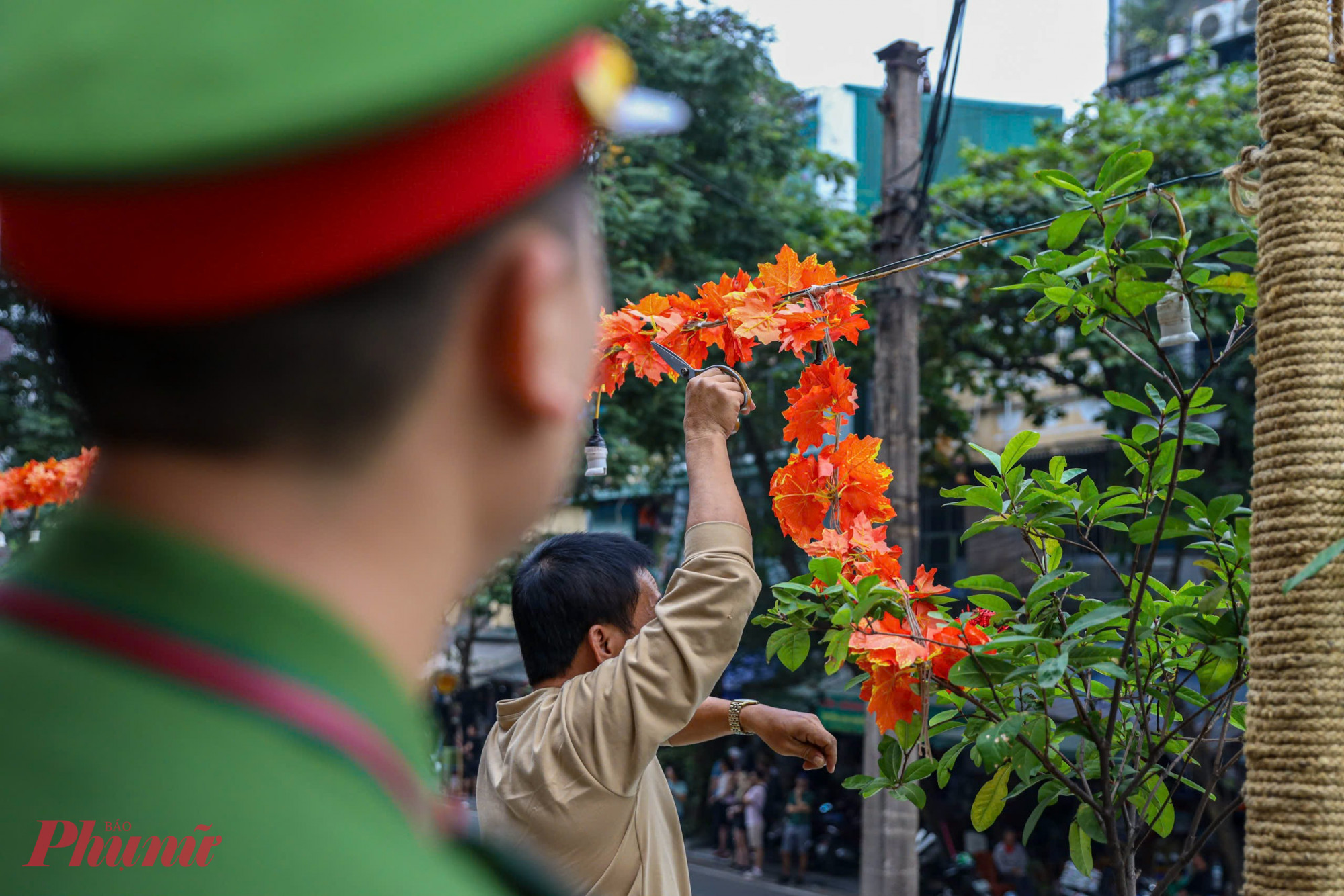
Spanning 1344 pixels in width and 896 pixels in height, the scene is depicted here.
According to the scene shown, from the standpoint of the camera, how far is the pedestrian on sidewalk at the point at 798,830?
39.8ft

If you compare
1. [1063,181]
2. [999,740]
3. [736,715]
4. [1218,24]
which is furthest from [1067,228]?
[1218,24]

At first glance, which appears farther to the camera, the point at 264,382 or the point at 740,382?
the point at 740,382

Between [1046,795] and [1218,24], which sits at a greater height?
[1218,24]

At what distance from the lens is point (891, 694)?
7.09ft

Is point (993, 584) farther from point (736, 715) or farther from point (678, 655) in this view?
point (678, 655)

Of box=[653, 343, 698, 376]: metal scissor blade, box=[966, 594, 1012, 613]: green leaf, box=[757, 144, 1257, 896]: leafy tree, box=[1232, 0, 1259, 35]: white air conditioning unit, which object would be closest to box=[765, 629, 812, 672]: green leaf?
box=[757, 144, 1257, 896]: leafy tree

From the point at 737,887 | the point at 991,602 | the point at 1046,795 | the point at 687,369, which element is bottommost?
the point at 737,887

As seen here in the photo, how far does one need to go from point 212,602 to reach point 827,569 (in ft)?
5.87

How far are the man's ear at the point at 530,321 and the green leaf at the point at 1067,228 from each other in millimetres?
1547

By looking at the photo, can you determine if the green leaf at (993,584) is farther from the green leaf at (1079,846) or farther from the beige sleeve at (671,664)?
the beige sleeve at (671,664)

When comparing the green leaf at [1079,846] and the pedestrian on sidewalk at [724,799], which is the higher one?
the green leaf at [1079,846]

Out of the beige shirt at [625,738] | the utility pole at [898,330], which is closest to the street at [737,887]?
the utility pole at [898,330]

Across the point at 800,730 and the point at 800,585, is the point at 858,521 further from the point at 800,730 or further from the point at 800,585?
the point at 800,730

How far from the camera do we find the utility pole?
20.1 feet
